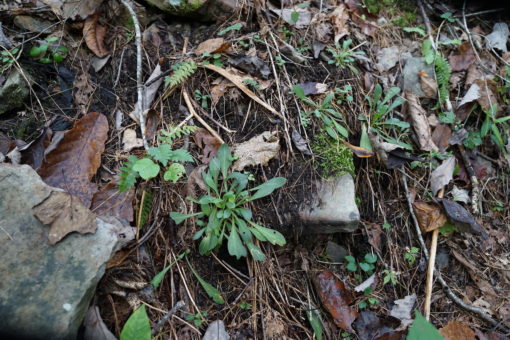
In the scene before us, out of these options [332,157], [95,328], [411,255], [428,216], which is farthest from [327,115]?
[95,328]

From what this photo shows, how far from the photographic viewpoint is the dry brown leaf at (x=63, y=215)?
191 centimetres

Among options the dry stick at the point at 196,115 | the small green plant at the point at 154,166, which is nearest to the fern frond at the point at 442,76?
the dry stick at the point at 196,115

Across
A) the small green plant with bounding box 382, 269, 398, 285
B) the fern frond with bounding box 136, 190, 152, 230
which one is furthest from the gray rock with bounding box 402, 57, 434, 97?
the fern frond with bounding box 136, 190, 152, 230

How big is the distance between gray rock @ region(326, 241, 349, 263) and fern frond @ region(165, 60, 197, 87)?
1519 millimetres

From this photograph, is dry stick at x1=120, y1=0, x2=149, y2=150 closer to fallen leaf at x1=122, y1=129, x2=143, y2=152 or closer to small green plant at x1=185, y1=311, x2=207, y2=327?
fallen leaf at x1=122, y1=129, x2=143, y2=152

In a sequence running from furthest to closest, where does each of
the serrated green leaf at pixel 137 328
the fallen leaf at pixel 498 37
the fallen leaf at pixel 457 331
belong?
the fallen leaf at pixel 498 37 < the fallen leaf at pixel 457 331 < the serrated green leaf at pixel 137 328

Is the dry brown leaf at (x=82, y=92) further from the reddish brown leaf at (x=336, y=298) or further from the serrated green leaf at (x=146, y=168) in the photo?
the reddish brown leaf at (x=336, y=298)

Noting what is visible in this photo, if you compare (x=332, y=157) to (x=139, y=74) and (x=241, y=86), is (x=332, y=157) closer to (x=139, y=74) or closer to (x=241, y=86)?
(x=241, y=86)

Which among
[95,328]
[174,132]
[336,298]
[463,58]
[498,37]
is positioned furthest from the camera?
[498,37]

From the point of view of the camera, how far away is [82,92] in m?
2.68

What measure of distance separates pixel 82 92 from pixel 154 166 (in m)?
0.93

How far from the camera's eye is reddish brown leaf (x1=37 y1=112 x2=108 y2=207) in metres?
2.26

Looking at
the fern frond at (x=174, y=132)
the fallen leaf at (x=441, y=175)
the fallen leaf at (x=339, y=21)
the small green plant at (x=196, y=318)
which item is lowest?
the small green plant at (x=196, y=318)

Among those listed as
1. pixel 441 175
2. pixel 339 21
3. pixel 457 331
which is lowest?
pixel 457 331
